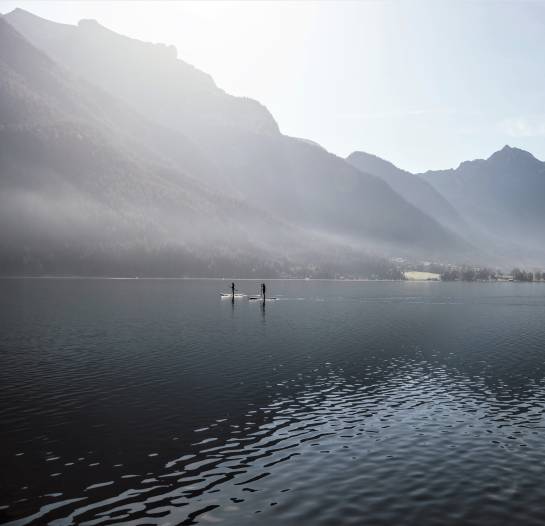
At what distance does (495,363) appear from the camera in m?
70.8

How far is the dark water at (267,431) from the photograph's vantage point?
86.6 feet

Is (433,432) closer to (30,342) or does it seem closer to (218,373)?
(218,373)

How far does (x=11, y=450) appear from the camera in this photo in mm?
33312

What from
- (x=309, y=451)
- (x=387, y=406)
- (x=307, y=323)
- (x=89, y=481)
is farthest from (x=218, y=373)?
(x=307, y=323)

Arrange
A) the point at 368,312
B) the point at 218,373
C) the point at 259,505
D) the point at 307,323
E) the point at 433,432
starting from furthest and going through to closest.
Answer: the point at 368,312 < the point at 307,323 < the point at 218,373 < the point at 433,432 < the point at 259,505

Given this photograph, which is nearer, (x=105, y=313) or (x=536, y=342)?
(x=536, y=342)

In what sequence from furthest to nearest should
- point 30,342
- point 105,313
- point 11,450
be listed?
point 105,313, point 30,342, point 11,450

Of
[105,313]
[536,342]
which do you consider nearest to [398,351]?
[536,342]

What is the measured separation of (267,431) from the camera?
38.7 metres

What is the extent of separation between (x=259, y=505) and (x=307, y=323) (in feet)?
291

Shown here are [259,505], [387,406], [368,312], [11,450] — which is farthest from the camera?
[368,312]

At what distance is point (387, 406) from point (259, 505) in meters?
23.6

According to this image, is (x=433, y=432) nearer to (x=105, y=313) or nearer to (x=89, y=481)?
(x=89, y=481)

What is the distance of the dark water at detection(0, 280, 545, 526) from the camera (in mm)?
26391
